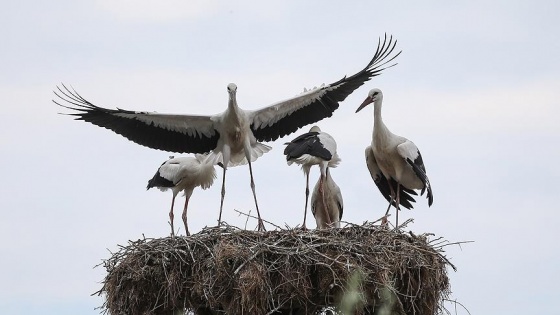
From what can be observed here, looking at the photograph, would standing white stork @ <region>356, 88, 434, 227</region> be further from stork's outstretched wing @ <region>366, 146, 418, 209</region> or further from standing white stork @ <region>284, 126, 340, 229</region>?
standing white stork @ <region>284, 126, 340, 229</region>

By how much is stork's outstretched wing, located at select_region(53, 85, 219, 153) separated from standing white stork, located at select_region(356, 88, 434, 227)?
1822mm

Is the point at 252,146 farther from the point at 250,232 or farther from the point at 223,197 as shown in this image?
the point at 250,232

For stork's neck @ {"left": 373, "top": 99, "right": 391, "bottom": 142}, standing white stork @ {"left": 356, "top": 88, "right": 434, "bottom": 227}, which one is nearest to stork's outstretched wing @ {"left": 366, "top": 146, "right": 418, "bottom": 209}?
standing white stork @ {"left": 356, "top": 88, "right": 434, "bottom": 227}

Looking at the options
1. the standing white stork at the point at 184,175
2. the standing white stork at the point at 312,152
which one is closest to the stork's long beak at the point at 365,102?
the standing white stork at the point at 312,152

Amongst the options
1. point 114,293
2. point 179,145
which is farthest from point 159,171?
point 114,293

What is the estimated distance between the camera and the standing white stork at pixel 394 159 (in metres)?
10.5

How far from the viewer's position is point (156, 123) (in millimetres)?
10633

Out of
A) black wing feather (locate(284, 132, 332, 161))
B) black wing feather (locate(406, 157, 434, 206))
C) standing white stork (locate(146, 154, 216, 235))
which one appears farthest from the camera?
standing white stork (locate(146, 154, 216, 235))

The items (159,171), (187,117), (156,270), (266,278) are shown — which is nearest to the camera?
(266,278)

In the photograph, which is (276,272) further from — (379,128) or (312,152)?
(379,128)

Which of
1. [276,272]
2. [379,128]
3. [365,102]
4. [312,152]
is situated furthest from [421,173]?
[276,272]

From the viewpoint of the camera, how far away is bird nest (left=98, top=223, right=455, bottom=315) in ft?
26.3

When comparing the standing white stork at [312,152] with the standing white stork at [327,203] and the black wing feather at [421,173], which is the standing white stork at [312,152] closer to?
the standing white stork at [327,203]

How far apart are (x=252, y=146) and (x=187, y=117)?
80 centimetres
